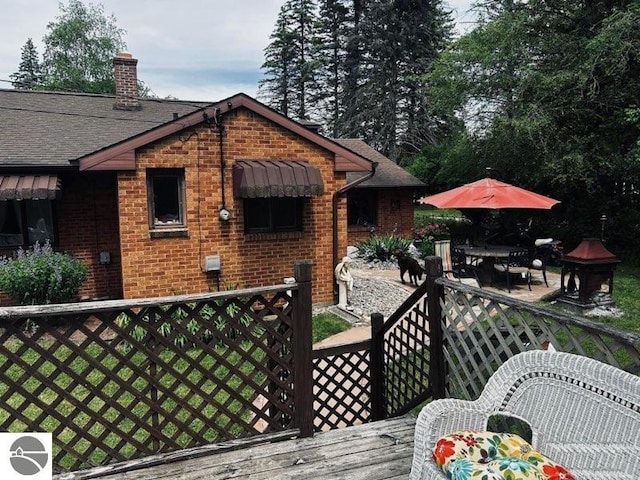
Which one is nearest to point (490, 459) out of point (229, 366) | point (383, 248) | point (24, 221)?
point (229, 366)

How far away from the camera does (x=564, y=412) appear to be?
2244 millimetres

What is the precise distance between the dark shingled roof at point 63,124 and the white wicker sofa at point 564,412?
8.02 metres

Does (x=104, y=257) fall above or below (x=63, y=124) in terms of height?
below

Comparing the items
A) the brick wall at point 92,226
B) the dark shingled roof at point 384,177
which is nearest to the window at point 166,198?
the brick wall at point 92,226

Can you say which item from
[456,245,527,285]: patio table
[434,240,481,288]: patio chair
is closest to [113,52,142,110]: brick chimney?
[434,240,481,288]: patio chair

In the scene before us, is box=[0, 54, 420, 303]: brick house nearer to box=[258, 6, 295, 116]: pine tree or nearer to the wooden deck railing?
the wooden deck railing

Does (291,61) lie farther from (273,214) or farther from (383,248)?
(273,214)

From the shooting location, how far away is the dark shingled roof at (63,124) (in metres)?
8.60

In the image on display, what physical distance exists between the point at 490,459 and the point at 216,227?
6.73 m

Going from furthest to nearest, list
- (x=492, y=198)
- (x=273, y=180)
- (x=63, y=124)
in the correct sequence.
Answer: (x=63, y=124)
(x=492, y=198)
(x=273, y=180)

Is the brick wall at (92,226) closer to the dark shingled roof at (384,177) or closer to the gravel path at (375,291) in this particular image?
the gravel path at (375,291)

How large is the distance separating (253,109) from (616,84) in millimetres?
10546

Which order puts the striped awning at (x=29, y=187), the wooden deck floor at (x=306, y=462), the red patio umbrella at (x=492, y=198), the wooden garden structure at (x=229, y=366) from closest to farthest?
the wooden garden structure at (x=229, y=366)
the wooden deck floor at (x=306, y=462)
the striped awning at (x=29, y=187)
the red patio umbrella at (x=492, y=198)

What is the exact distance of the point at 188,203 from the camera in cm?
793
